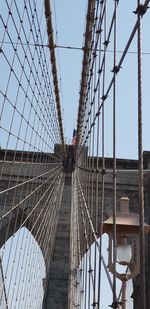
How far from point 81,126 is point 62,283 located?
9.94 feet

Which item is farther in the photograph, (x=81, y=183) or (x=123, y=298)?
(x=81, y=183)

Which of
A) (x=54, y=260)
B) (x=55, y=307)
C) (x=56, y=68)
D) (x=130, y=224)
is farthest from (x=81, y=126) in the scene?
(x=130, y=224)

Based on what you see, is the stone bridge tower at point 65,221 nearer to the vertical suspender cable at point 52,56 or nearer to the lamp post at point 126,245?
the vertical suspender cable at point 52,56

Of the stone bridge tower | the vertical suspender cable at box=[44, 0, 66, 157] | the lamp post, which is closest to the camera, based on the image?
the lamp post

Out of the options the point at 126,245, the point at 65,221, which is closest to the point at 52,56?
the point at 65,221

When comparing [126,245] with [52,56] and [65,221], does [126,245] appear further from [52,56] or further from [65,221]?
[65,221]

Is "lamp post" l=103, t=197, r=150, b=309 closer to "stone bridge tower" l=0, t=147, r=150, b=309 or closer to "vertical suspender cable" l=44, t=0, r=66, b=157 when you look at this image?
"vertical suspender cable" l=44, t=0, r=66, b=157

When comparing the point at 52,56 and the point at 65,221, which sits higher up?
the point at 52,56

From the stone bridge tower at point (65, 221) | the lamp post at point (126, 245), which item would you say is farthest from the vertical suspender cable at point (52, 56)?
the lamp post at point (126, 245)

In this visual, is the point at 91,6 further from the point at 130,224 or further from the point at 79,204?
the point at 79,204

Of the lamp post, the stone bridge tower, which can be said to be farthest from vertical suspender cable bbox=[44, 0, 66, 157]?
the lamp post

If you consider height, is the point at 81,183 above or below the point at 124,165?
below

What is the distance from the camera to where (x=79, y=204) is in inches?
443

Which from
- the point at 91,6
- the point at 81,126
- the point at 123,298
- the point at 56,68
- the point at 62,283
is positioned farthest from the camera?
the point at 81,126
